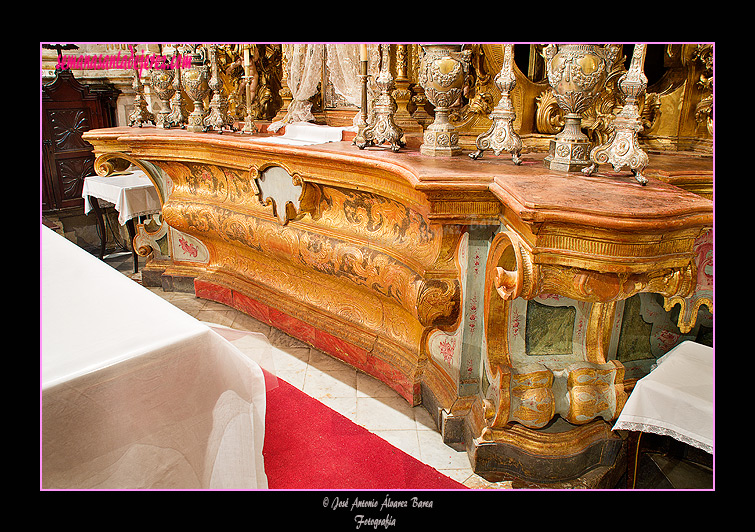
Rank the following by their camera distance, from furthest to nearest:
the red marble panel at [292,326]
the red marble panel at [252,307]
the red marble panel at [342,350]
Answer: the red marble panel at [252,307] < the red marble panel at [292,326] < the red marble panel at [342,350]

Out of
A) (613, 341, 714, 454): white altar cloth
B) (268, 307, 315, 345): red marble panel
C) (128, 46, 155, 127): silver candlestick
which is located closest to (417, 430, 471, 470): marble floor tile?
(613, 341, 714, 454): white altar cloth

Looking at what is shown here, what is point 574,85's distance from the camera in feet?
6.48

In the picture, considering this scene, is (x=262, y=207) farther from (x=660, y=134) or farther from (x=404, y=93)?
(x=660, y=134)

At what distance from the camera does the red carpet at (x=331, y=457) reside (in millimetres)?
2117

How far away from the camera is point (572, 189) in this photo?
173cm

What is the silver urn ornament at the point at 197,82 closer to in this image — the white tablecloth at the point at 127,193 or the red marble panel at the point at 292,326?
the white tablecloth at the point at 127,193

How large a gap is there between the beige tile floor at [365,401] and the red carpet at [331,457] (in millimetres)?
73

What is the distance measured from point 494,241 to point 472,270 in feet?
0.66

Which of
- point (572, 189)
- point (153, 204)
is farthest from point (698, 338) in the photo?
point (153, 204)

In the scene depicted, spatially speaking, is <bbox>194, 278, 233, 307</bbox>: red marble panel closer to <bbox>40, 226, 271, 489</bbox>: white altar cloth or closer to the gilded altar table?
the gilded altar table

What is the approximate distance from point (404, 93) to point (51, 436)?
9.02 ft

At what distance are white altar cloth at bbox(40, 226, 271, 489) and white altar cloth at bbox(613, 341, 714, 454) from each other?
1.10 metres

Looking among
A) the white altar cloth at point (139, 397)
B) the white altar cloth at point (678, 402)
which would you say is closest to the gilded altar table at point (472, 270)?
the white altar cloth at point (678, 402)
